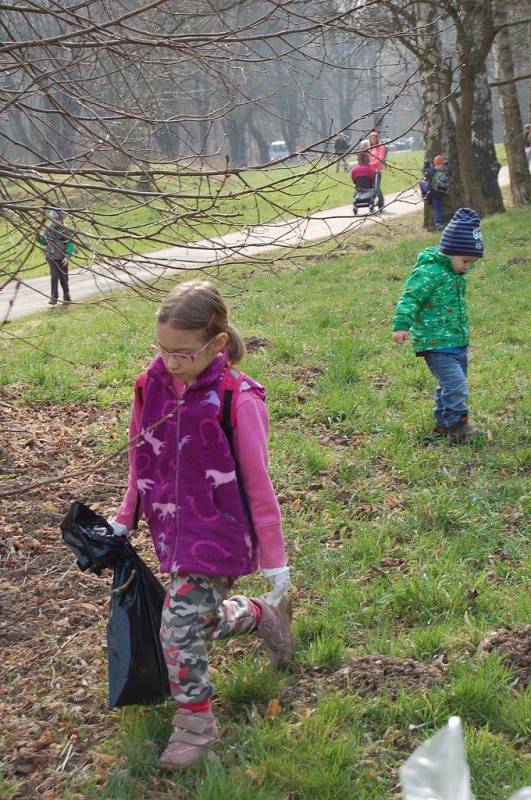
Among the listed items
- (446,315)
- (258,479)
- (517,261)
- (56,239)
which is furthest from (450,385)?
(517,261)

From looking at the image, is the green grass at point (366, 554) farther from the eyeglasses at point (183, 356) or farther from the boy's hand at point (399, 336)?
the eyeglasses at point (183, 356)

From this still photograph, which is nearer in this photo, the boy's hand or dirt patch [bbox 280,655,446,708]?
dirt patch [bbox 280,655,446,708]

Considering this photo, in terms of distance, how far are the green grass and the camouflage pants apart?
0.22 metres

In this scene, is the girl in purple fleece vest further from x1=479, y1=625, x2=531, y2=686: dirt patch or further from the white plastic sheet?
the white plastic sheet

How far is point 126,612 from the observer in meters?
3.13

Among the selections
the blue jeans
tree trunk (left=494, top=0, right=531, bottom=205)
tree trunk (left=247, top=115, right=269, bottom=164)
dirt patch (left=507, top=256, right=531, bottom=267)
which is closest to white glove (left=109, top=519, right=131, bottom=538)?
the blue jeans

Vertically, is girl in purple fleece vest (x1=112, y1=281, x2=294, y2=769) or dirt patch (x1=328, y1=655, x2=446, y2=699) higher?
girl in purple fleece vest (x1=112, y1=281, x2=294, y2=769)

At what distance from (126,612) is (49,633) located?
3.02 ft

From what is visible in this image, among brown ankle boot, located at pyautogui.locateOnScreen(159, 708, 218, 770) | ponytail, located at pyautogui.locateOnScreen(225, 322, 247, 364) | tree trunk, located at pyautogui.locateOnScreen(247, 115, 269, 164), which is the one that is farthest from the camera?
tree trunk, located at pyautogui.locateOnScreen(247, 115, 269, 164)

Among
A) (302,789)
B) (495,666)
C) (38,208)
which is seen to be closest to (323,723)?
(302,789)

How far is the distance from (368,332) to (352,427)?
2880 mm

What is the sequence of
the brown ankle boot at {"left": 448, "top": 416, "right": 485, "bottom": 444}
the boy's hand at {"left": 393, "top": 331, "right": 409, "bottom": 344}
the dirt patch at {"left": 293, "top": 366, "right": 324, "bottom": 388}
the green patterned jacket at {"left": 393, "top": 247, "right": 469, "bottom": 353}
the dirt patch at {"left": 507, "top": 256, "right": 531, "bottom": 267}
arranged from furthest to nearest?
1. the dirt patch at {"left": 507, "top": 256, "right": 531, "bottom": 267}
2. the dirt patch at {"left": 293, "top": 366, "right": 324, "bottom": 388}
3. the brown ankle boot at {"left": 448, "top": 416, "right": 485, "bottom": 444}
4. the green patterned jacket at {"left": 393, "top": 247, "right": 469, "bottom": 353}
5. the boy's hand at {"left": 393, "top": 331, "right": 409, "bottom": 344}

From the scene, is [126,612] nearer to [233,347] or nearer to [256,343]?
[233,347]

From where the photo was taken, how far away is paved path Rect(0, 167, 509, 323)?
3594 mm
